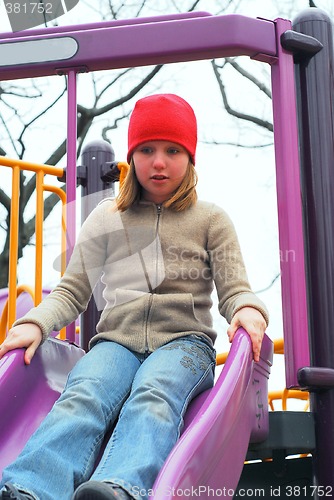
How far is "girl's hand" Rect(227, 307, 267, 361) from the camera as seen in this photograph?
62.9 inches

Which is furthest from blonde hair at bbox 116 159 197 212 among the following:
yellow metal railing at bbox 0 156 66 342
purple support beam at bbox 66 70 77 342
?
yellow metal railing at bbox 0 156 66 342

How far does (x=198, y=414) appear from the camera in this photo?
1391 millimetres

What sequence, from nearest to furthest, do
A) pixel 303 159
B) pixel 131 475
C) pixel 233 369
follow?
pixel 131 475, pixel 233 369, pixel 303 159

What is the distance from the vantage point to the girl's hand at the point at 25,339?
5.64ft

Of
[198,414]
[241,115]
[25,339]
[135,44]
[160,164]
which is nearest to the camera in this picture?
[198,414]

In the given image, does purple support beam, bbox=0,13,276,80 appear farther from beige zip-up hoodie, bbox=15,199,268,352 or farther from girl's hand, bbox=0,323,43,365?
girl's hand, bbox=0,323,43,365

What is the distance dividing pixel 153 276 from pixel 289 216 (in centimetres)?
38

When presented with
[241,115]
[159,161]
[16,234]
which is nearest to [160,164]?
[159,161]

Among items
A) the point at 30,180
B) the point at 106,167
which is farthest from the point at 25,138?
the point at 106,167

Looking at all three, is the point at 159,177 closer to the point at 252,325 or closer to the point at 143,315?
the point at 143,315

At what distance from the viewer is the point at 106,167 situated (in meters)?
3.10

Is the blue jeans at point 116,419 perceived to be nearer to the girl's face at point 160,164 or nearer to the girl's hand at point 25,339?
the girl's hand at point 25,339

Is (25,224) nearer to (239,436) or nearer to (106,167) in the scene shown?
(106,167)

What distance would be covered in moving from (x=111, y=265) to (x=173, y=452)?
70 centimetres
